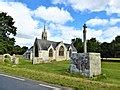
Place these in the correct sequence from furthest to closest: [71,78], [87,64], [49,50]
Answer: [49,50], [87,64], [71,78]

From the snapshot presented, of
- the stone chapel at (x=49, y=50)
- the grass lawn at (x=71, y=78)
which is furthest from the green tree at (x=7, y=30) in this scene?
the grass lawn at (x=71, y=78)

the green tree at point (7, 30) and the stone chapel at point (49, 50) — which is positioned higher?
the green tree at point (7, 30)

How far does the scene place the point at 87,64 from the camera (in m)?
24.3

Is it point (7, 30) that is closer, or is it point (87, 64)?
point (87, 64)

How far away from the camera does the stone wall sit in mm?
24172

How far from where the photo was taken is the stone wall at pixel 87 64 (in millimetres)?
24172

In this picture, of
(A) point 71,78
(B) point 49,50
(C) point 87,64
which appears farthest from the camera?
(B) point 49,50

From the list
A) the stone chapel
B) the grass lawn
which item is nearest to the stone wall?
the grass lawn

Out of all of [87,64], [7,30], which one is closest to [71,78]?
[87,64]

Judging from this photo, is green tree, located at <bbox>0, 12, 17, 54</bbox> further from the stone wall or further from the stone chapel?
the stone wall

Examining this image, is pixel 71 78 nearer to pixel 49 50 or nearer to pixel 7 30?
pixel 49 50

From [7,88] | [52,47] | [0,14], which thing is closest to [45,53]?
[52,47]

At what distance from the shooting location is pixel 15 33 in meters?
83.1

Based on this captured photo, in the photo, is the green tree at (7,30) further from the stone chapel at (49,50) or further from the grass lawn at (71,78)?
the grass lawn at (71,78)
